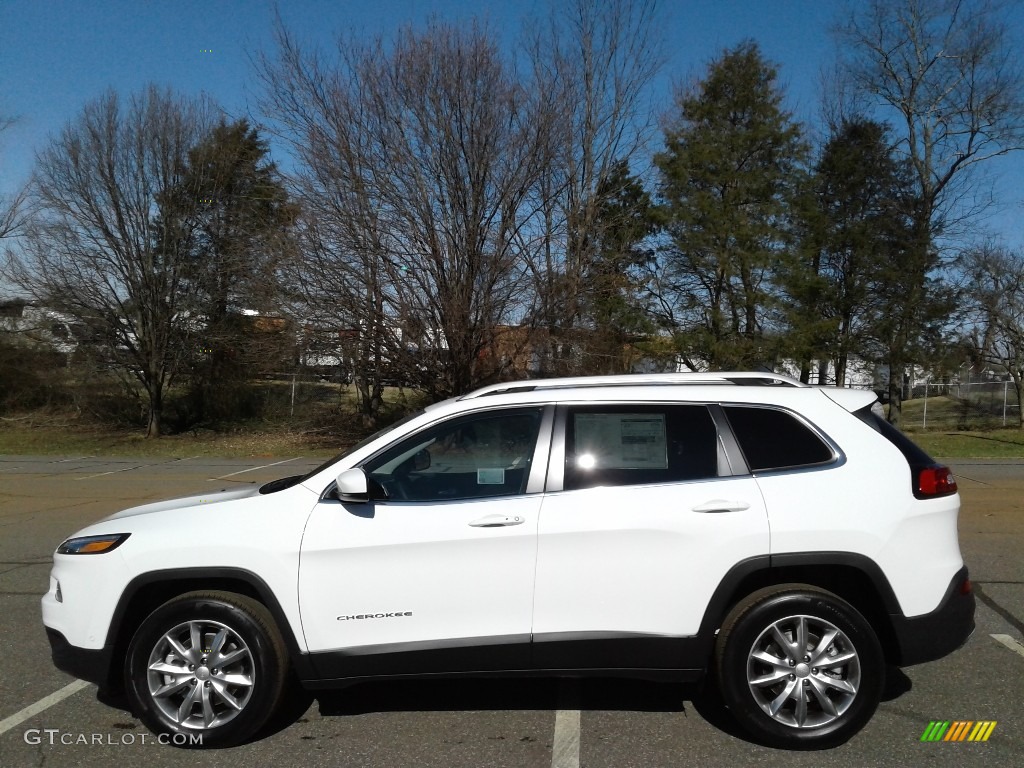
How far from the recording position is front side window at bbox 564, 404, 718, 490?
4.00 metres

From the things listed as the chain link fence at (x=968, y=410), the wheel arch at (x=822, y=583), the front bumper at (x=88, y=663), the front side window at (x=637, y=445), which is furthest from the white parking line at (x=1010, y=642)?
the chain link fence at (x=968, y=410)

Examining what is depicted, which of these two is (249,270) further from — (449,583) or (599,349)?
(449,583)

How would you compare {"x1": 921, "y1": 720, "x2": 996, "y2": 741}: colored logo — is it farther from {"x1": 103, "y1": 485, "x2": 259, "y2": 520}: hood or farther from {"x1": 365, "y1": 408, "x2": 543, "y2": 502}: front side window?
{"x1": 103, "y1": 485, "x2": 259, "y2": 520}: hood

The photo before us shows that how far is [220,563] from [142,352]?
2426cm

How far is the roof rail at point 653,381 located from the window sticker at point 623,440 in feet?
0.88

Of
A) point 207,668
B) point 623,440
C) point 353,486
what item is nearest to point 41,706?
point 207,668

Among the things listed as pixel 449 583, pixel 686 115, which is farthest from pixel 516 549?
pixel 686 115

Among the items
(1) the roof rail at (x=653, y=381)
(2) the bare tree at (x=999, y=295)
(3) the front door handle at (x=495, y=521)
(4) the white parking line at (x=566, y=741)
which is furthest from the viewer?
(2) the bare tree at (x=999, y=295)

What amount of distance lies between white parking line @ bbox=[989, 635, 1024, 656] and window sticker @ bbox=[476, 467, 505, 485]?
3.55 metres

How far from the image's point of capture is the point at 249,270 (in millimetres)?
21266

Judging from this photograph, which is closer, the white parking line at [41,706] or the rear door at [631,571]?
the rear door at [631,571]

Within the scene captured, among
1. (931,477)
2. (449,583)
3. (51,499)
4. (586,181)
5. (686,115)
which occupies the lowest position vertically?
(51,499)

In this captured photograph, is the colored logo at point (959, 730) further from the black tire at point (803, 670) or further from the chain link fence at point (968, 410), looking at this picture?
the chain link fence at point (968, 410)
